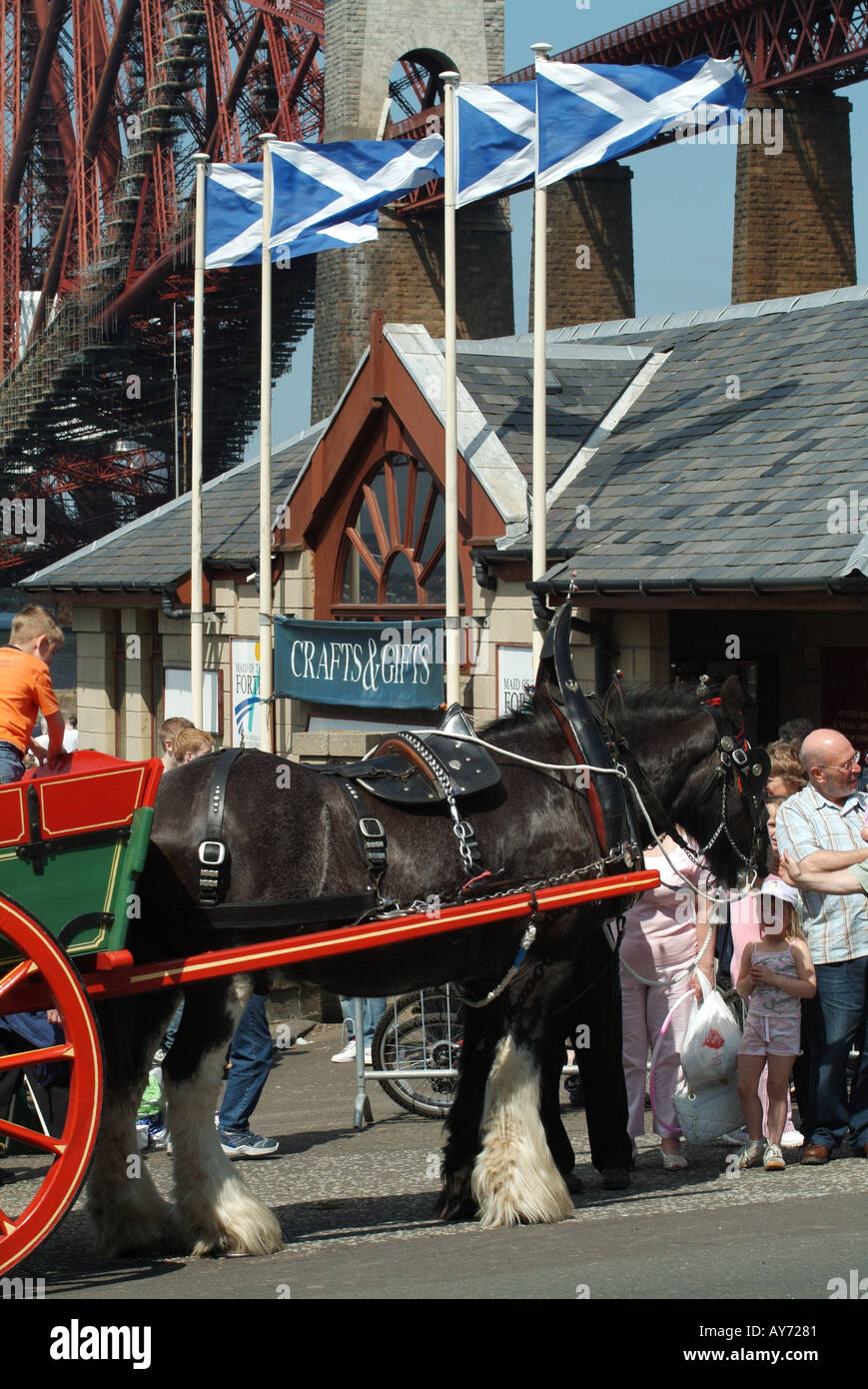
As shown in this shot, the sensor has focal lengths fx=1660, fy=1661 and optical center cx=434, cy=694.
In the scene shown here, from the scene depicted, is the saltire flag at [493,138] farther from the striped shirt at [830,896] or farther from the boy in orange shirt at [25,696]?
the boy in orange shirt at [25,696]

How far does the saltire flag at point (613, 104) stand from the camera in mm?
12883

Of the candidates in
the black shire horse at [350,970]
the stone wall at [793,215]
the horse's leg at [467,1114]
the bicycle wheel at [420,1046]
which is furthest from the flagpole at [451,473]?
the stone wall at [793,215]

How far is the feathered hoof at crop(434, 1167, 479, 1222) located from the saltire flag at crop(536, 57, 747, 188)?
921 centimetres

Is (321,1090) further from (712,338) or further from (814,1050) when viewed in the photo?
(712,338)

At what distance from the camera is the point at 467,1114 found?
6.31 metres

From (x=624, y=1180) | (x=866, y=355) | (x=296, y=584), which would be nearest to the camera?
(x=624, y=1180)

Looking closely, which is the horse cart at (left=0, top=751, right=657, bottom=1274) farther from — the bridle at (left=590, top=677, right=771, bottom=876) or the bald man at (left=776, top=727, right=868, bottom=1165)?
the bald man at (left=776, top=727, right=868, bottom=1165)

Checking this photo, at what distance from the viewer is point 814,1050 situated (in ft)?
24.0

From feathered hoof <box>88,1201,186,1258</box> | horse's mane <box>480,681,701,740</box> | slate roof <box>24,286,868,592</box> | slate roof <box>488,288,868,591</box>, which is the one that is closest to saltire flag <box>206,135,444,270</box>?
slate roof <box>24,286,868,592</box>

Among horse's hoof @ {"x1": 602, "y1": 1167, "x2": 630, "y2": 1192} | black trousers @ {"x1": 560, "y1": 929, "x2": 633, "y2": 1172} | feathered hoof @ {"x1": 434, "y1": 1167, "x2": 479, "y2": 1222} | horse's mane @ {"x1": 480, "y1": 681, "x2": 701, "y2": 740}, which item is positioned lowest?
horse's hoof @ {"x1": 602, "y1": 1167, "x2": 630, "y2": 1192}

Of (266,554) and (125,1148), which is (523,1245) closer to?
(125,1148)

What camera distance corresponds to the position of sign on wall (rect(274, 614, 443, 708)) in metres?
15.2
